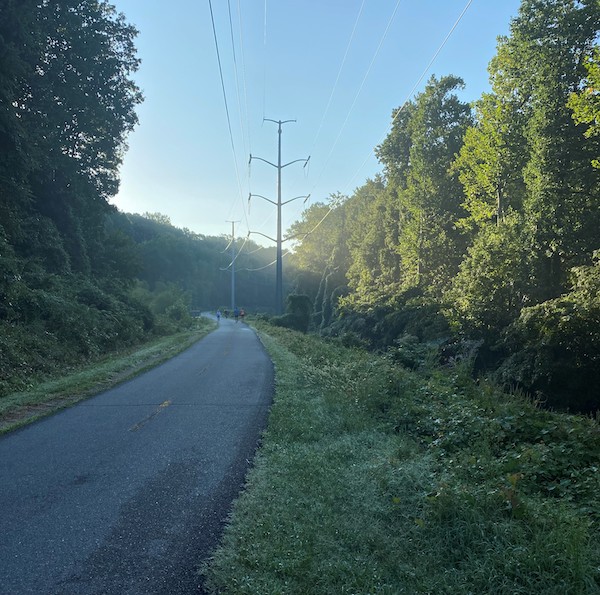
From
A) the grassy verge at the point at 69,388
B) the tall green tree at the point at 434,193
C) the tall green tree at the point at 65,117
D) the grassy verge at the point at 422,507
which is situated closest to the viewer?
the grassy verge at the point at 422,507

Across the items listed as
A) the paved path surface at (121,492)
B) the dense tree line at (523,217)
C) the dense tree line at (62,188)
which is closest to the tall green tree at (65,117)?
the dense tree line at (62,188)

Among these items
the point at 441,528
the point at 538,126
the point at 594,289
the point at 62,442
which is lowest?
the point at 62,442

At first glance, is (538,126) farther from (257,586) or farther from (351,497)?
(257,586)

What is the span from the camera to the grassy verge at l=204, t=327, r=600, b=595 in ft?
10.9

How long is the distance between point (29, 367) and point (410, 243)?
26.6m

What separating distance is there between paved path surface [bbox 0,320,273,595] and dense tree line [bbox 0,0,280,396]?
Result: 4823 millimetres

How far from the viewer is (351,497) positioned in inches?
188

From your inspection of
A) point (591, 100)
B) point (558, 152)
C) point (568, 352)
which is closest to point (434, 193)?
point (558, 152)

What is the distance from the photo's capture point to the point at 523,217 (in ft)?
64.4

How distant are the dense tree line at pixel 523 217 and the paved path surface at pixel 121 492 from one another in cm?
917

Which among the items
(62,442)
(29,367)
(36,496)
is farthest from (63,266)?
(36,496)

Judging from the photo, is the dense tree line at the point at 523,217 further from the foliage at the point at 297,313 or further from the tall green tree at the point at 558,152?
the foliage at the point at 297,313

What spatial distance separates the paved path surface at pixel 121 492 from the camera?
3.52m

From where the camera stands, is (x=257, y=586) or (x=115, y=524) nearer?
(x=257, y=586)
